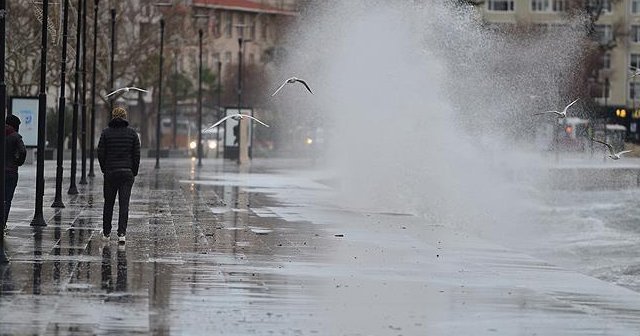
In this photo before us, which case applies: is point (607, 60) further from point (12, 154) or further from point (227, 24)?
point (12, 154)

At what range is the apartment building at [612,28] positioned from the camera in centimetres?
13600

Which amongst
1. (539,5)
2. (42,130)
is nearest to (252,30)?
(539,5)

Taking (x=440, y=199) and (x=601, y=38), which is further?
(x=601, y=38)

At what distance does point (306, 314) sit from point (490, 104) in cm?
4454

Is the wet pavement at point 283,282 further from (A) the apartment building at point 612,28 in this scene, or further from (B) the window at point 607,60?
(B) the window at point 607,60

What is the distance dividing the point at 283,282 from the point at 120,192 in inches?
204

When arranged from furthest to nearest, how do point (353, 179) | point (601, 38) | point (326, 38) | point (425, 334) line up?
1. point (601, 38)
2. point (326, 38)
3. point (353, 179)
4. point (425, 334)

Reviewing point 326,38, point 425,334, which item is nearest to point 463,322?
point 425,334

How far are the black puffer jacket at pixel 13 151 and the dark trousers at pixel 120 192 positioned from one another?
147 centimetres

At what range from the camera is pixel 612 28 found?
14012 centimetres

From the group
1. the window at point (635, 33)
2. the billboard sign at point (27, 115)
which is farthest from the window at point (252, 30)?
the billboard sign at point (27, 115)

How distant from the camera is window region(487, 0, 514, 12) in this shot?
138m

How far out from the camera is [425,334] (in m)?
14.6

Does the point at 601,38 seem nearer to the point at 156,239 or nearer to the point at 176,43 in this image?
the point at 176,43
